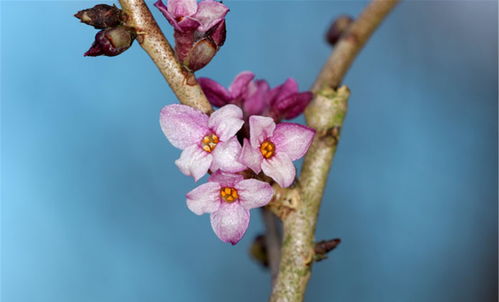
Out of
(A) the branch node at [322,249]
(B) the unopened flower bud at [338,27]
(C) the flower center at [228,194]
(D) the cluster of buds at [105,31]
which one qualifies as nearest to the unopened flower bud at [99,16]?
(D) the cluster of buds at [105,31]

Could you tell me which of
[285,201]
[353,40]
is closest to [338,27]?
[353,40]

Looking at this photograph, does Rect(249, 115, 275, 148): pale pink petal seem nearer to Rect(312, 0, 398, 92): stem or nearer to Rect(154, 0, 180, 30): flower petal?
Rect(154, 0, 180, 30): flower petal

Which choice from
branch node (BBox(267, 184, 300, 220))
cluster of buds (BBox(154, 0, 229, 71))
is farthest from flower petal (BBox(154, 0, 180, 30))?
branch node (BBox(267, 184, 300, 220))

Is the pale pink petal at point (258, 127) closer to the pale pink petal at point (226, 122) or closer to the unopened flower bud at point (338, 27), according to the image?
the pale pink petal at point (226, 122)

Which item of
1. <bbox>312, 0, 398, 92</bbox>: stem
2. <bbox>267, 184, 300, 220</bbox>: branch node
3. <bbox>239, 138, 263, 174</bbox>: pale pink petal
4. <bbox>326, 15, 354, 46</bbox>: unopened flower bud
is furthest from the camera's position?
<bbox>326, 15, 354, 46</bbox>: unopened flower bud

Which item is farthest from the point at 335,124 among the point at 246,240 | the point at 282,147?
the point at 246,240

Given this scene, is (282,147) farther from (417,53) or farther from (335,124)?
(417,53)

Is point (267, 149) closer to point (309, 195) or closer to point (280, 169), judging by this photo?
point (280, 169)
